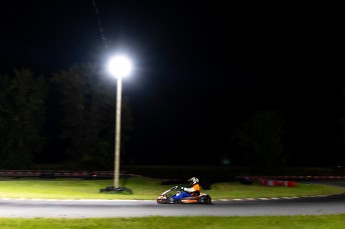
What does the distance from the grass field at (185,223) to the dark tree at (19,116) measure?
48.1 meters

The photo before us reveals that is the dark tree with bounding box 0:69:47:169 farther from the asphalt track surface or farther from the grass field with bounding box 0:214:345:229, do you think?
the grass field with bounding box 0:214:345:229

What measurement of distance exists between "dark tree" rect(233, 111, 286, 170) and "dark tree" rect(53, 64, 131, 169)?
1805cm

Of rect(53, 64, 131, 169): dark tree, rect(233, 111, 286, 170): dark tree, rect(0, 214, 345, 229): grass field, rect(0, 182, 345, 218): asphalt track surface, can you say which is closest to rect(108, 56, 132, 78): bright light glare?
rect(0, 182, 345, 218): asphalt track surface

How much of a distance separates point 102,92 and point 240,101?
128ft

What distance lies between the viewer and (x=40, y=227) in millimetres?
12398

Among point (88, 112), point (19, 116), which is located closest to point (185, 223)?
point (88, 112)

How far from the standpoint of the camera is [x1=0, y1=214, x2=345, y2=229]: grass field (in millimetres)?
12836

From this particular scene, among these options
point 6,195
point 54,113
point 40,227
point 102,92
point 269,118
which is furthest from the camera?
point 54,113

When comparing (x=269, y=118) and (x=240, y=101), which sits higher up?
(x=240, y=101)

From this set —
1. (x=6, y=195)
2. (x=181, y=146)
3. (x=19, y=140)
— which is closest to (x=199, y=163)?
(x=181, y=146)

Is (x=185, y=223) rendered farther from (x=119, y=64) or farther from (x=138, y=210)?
(x=119, y=64)

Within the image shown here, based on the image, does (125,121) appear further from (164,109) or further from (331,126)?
(331,126)

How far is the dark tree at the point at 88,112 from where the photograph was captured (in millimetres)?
→ 59188

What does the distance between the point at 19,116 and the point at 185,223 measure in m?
50.0
